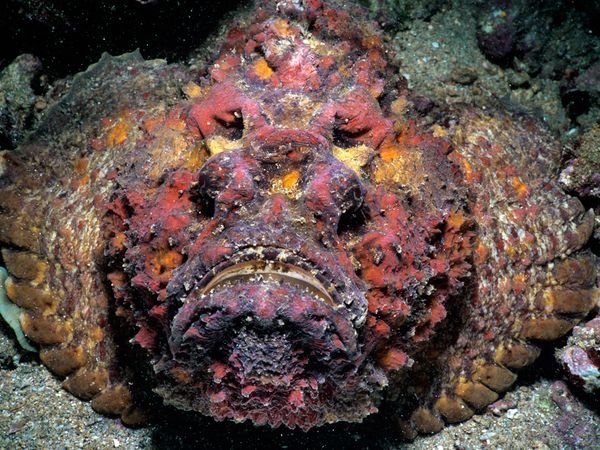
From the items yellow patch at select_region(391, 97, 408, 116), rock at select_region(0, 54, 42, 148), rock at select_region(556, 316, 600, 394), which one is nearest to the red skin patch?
yellow patch at select_region(391, 97, 408, 116)

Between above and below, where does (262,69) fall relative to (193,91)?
above

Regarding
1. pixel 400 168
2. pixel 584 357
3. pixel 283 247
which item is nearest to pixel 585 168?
pixel 584 357

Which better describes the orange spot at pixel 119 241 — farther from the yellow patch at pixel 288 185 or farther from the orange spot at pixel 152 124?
the yellow patch at pixel 288 185

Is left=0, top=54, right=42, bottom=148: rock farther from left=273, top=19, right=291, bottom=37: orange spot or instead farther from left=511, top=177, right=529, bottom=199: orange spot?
left=511, top=177, right=529, bottom=199: orange spot

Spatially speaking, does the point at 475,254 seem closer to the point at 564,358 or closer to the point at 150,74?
the point at 564,358

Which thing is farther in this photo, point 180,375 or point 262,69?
point 262,69

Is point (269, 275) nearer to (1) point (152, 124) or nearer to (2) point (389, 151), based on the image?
(2) point (389, 151)
